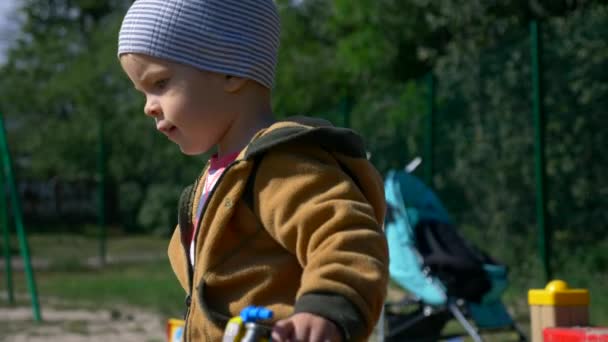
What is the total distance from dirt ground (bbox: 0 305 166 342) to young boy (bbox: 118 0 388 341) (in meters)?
5.44

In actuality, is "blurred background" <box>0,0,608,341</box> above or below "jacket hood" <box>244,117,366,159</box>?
below

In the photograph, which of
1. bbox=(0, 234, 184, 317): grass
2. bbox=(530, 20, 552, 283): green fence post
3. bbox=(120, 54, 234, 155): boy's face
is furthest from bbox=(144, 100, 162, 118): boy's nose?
bbox=(0, 234, 184, 317): grass

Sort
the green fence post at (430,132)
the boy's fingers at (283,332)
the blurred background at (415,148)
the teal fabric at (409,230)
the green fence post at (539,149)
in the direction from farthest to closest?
the green fence post at (430,132) < the blurred background at (415,148) < the green fence post at (539,149) < the teal fabric at (409,230) < the boy's fingers at (283,332)

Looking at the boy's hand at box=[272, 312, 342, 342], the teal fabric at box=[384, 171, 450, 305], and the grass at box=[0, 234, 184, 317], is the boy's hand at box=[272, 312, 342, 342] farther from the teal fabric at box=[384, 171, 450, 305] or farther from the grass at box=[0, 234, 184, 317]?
the grass at box=[0, 234, 184, 317]

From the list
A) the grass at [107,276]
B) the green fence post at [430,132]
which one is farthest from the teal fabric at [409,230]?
the grass at [107,276]

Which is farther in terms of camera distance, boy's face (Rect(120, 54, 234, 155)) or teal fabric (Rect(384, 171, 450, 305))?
teal fabric (Rect(384, 171, 450, 305))

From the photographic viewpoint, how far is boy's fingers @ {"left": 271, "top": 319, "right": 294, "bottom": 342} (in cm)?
180

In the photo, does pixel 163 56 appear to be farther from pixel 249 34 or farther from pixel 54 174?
pixel 54 174

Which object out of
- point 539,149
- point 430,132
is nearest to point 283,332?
point 539,149

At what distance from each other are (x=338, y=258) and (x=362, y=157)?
0.32 metres

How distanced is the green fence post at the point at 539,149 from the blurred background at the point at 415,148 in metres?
0.01

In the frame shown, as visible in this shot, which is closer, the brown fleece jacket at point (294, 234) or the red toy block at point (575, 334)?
the brown fleece jacket at point (294, 234)

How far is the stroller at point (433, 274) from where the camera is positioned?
21.0 ft

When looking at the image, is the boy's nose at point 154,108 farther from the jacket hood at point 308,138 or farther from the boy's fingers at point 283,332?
the boy's fingers at point 283,332
